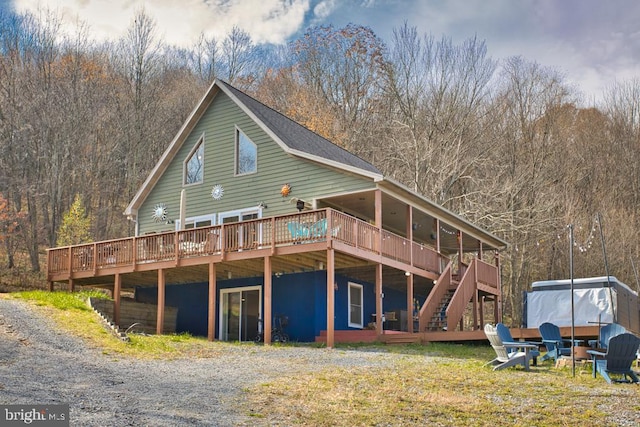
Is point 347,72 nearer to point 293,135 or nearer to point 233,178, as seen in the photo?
point 293,135

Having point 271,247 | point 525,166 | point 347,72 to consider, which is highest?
point 347,72

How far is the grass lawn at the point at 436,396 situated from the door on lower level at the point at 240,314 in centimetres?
754

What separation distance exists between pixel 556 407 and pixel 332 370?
4.96 m

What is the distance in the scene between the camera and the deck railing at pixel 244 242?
69.7 feet

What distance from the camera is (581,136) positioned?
4412cm

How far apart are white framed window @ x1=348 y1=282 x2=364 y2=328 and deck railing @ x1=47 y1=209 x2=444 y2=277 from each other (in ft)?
7.48

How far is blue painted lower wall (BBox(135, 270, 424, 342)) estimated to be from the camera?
78.8 feet

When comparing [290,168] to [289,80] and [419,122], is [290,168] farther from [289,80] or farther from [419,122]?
[289,80]

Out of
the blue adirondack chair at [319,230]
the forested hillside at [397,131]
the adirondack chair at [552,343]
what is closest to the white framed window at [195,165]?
the blue adirondack chair at [319,230]

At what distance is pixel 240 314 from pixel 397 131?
63.8ft

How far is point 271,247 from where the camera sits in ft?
70.5

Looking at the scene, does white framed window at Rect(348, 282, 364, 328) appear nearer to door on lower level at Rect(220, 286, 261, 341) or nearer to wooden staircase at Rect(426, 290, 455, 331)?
wooden staircase at Rect(426, 290, 455, 331)

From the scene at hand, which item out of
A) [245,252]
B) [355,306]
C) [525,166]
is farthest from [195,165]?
[525,166]
